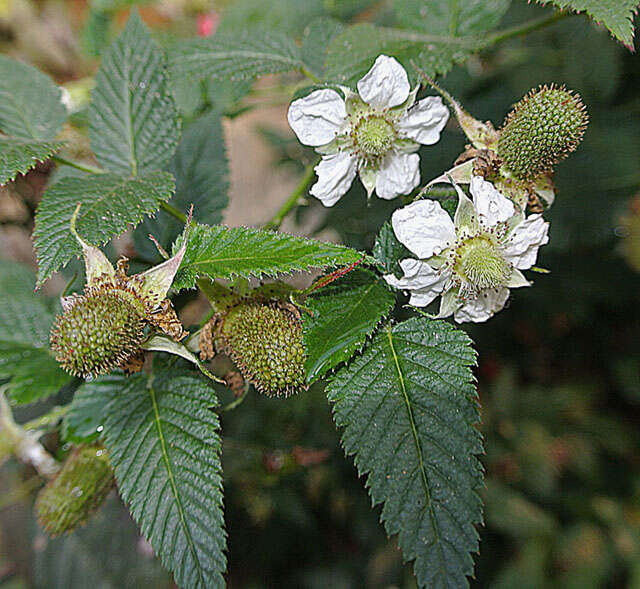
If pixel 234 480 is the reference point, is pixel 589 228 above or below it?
above

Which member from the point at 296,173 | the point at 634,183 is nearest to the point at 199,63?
the point at 296,173

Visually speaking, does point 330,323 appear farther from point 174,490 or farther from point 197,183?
point 197,183

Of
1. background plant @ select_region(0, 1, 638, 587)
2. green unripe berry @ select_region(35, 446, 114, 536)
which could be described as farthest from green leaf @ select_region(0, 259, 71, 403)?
green unripe berry @ select_region(35, 446, 114, 536)

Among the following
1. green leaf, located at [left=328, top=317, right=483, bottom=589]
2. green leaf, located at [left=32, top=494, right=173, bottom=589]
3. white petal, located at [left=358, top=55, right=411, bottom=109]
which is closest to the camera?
green leaf, located at [left=328, top=317, right=483, bottom=589]

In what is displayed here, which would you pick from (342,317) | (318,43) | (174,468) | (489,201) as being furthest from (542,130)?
(174,468)

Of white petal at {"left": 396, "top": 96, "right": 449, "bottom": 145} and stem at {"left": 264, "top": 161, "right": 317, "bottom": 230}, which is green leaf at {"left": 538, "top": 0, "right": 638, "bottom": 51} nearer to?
white petal at {"left": 396, "top": 96, "right": 449, "bottom": 145}

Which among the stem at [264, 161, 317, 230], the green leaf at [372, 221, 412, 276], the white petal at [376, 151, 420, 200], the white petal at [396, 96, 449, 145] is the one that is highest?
the white petal at [396, 96, 449, 145]

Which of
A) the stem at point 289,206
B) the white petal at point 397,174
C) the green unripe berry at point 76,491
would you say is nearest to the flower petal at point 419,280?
the white petal at point 397,174

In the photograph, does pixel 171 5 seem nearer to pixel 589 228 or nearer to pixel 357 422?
pixel 589 228
